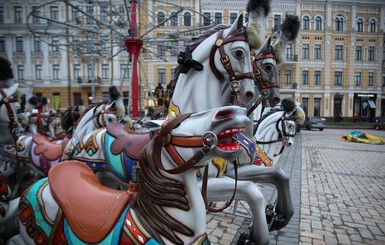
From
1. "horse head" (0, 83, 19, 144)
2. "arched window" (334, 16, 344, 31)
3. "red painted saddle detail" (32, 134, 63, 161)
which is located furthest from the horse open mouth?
"arched window" (334, 16, 344, 31)

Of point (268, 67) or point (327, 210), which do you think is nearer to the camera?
point (268, 67)

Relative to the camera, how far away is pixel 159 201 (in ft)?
4.77

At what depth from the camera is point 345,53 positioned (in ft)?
104

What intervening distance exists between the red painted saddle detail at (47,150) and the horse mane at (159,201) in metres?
3.25

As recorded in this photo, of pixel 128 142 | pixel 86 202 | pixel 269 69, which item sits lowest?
pixel 86 202

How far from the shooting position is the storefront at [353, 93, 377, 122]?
106 feet

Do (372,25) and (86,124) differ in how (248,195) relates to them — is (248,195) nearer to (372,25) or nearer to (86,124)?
(86,124)

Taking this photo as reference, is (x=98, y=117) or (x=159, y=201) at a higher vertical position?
(x=98, y=117)

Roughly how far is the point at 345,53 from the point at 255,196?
35519 mm

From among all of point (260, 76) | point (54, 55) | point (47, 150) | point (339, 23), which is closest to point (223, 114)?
point (260, 76)

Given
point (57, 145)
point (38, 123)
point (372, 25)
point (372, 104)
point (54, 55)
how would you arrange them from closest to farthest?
point (57, 145) → point (38, 123) → point (54, 55) → point (372, 25) → point (372, 104)

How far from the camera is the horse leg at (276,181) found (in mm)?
2752

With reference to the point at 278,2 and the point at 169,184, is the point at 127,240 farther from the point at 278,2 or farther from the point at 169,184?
the point at 278,2

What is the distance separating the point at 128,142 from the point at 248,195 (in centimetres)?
133
